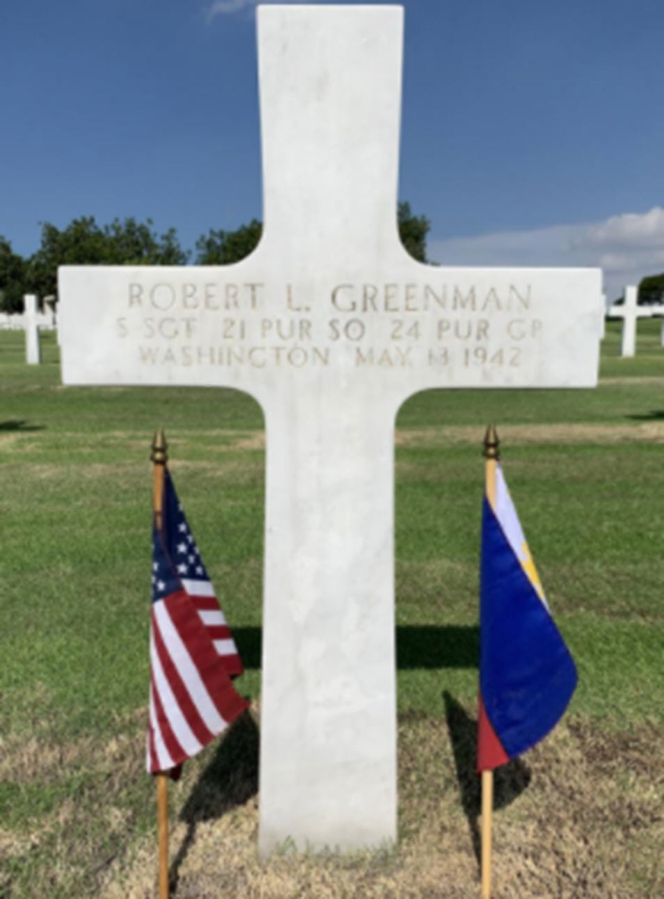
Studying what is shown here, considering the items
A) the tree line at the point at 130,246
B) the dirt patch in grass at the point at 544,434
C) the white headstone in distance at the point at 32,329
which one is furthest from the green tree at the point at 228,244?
the dirt patch in grass at the point at 544,434

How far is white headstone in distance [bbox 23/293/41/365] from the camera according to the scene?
27.4 meters

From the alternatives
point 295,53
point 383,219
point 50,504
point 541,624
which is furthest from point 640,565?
point 50,504

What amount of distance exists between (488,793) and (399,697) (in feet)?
4.79

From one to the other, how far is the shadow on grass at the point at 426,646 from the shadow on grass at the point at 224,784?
31.7 inches

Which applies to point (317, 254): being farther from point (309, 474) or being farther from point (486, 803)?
point (486, 803)

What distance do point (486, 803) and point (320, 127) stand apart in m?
2.37

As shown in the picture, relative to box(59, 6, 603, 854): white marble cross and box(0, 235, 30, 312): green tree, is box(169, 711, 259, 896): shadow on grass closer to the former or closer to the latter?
box(59, 6, 603, 854): white marble cross

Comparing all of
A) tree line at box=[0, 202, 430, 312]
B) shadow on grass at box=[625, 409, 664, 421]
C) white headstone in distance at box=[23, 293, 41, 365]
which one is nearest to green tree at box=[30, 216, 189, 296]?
tree line at box=[0, 202, 430, 312]

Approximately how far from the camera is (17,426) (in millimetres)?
14016

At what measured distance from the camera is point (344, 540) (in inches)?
118

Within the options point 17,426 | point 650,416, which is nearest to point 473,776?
point 17,426

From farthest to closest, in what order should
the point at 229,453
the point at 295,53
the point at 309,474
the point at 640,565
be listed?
the point at 229,453 → the point at 640,565 → the point at 309,474 → the point at 295,53

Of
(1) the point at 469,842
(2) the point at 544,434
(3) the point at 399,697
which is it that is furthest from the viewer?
(2) the point at 544,434

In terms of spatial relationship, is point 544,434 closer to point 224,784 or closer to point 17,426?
point 17,426
